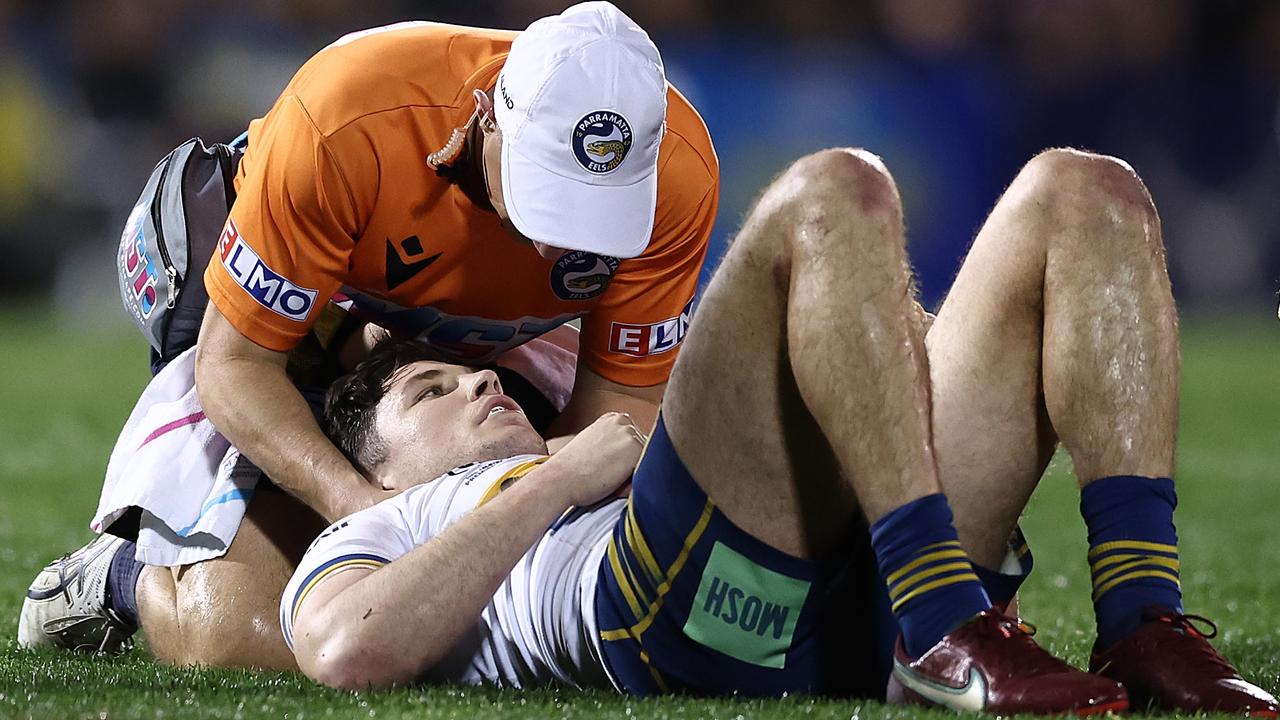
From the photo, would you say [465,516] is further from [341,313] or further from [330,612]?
[341,313]

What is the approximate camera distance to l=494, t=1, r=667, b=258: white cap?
3.18m

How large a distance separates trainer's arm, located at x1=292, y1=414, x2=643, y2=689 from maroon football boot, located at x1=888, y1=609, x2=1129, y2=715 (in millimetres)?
673


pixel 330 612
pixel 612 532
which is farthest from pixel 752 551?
pixel 330 612

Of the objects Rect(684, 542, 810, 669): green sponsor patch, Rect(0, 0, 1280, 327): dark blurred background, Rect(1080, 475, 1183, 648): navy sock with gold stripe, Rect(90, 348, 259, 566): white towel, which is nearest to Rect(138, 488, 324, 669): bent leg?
Rect(90, 348, 259, 566): white towel

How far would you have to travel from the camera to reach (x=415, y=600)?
2564 mm

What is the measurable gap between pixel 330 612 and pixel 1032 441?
1070 millimetres

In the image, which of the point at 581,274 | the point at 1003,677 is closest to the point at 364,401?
the point at 581,274

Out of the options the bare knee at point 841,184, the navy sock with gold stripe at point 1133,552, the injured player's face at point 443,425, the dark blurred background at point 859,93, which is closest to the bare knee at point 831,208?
the bare knee at point 841,184

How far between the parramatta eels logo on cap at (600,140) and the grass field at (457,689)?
995mm

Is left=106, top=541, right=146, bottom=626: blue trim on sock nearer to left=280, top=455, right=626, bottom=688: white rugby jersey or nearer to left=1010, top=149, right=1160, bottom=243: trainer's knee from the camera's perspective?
left=280, top=455, right=626, bottom=688: white rugby jersey

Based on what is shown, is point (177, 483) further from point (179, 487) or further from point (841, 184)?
point (841, 184)

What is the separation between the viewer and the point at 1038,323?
2.56 metres

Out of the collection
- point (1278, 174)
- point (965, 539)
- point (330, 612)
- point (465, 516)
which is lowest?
point (330, 612)

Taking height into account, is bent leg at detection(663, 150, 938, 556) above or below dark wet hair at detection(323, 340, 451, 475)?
above
